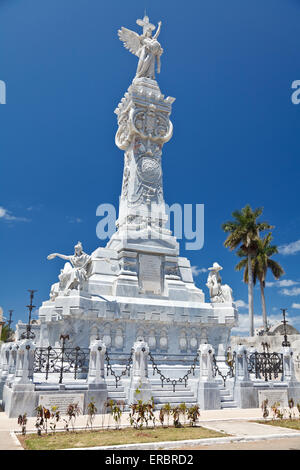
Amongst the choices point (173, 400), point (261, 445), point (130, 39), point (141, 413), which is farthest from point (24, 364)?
point (130, 39)

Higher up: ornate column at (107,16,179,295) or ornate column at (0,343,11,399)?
ornate column at (107,16,179,295)

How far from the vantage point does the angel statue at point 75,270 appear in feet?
61.5

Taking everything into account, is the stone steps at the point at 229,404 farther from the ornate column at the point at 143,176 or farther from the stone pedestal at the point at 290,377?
the ornate column at the point at 143,176

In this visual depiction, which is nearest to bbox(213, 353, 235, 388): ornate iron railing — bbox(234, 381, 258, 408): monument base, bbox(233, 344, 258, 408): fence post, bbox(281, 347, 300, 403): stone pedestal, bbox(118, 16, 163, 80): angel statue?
bbox(233, 344, 258, 408): fence post

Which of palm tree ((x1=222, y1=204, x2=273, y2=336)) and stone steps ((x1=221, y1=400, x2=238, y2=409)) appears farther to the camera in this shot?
palm tree ((x1=222, y1=204, x2=273, y2=336))

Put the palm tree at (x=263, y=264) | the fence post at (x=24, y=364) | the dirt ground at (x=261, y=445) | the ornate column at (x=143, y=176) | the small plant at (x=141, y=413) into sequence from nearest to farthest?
the dirt ground at (x=261, y=445) < the small plant at (x=141, y=413) < the fence post at (x=24, y=364) < the ornate column at (x=143, y=176) < the palm tree at (x=263, y=264)

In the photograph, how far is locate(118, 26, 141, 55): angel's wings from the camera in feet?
91.7

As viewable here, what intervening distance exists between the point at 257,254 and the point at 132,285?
2606cm

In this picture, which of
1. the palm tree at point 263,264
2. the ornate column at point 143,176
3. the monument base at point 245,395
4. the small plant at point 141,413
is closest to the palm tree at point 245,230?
the palm tree at point 263,264

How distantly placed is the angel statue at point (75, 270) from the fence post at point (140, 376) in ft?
16.4

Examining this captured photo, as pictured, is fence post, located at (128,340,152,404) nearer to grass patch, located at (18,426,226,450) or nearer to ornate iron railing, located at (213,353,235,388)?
ornate iron railing, located at (213,353,235,388)

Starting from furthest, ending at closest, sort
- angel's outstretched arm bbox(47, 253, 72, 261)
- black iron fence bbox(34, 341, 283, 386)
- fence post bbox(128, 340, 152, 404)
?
angel's outstretched arm bbox(47, 253, 72, 261) < black iron fence bbox(34, 341, 283, 386) < fence post bbox(128, 340, 152, 404)

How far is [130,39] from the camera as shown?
1112 inches

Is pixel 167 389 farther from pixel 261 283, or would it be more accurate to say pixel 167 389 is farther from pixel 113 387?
pixel 261 283
